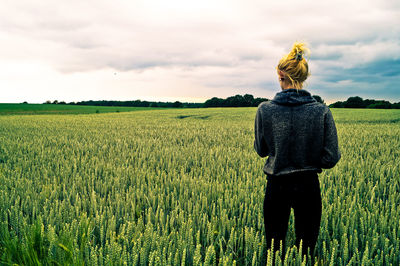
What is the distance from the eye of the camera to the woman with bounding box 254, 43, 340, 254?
2016 mm

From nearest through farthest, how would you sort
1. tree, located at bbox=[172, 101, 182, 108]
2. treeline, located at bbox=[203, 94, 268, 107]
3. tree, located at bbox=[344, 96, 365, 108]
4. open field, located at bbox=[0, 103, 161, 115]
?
open field, located at bbox=[0, 103, 161, 115], treeline, located at bbox=[203, 94, 268, 107], tree, located at bbox=[344, 96, 365, 108], tree, located at bbox=[172, 101, 182, 108]

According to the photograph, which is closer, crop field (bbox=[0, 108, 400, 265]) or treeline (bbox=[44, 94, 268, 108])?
crop field (bbox=[0, 108, 400, 265])

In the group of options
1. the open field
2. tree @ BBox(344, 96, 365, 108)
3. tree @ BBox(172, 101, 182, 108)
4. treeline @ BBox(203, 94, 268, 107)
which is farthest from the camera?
tree @ BBox(172, 101, 182, 108)

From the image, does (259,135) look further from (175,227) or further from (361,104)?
(361,104)

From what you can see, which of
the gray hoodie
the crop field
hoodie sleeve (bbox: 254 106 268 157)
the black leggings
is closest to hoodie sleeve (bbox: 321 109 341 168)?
the gray hoodie

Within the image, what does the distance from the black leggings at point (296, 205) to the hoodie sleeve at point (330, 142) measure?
171 millimetres

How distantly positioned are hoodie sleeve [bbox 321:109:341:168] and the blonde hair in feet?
1.12

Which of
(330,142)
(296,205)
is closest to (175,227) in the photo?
(296,205)

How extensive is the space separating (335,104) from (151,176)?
7400cm

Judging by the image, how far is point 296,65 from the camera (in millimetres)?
1984

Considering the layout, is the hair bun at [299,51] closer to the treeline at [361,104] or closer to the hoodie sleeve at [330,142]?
the hoodie sleeve at [330,142]

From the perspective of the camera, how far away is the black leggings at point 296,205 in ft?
6.80

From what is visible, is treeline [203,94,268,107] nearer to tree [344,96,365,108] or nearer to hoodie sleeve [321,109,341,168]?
tree [344,96,365,108]

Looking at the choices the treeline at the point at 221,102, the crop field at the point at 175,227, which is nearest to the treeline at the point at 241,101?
the treeline at the point at 221,102
